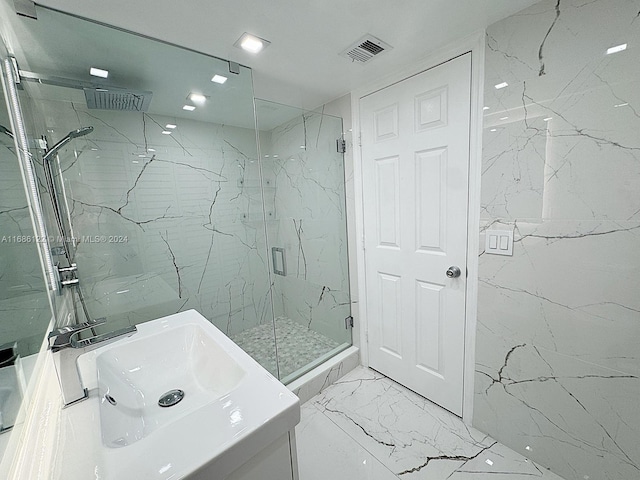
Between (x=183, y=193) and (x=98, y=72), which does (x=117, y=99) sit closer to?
(x=98, y=72)

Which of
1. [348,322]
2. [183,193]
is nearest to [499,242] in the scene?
[348,322]

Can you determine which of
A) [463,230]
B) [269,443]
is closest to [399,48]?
[463,230]

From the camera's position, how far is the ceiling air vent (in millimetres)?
1365

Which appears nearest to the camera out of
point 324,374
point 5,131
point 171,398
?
point 5,131

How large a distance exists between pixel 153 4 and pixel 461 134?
5.06ft

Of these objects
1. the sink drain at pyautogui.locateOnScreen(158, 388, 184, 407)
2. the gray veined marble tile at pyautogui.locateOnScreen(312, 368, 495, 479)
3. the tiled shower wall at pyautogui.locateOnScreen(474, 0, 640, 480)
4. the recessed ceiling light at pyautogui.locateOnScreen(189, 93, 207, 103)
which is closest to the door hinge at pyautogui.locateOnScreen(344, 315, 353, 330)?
the gray veined marble tile at pyautogui.locateOnScreen(312, 368, 495, 479)

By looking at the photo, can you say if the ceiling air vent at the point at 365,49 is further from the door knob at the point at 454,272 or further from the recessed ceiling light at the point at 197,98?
the door knob at the point at 454,272

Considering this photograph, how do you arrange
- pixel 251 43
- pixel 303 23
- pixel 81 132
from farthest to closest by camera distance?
pixel 81 132
pixel 251 43
pixel 303 23

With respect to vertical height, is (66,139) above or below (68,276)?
above

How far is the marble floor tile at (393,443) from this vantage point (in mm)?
1367

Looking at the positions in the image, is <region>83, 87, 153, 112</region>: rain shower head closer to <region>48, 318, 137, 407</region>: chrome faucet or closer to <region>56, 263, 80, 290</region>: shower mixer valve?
<region>56, 263, 80, 290</region>: shower mixer valve

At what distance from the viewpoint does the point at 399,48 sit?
56.8 inches

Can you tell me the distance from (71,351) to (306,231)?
1.70 metres

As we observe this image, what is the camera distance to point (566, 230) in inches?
45.4
